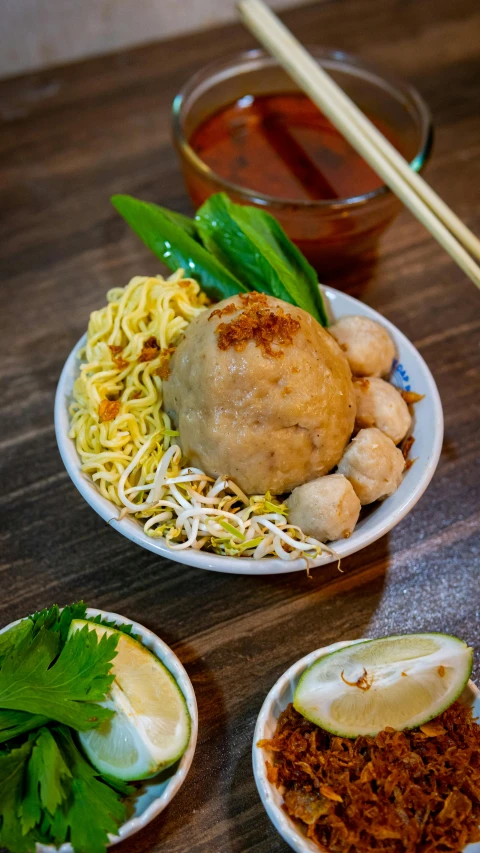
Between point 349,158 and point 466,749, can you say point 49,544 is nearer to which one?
point 466,749

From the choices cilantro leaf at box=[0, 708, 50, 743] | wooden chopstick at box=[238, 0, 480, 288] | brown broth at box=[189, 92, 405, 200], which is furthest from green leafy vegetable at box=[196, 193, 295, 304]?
cilantro leaf at box=[0, 708, 50, 743]

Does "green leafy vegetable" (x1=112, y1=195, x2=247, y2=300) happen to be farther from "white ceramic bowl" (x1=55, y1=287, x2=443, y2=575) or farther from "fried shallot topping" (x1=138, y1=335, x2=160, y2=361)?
"white ceramic bowl" (x1=55, y1=287, x2=443, y2=575)

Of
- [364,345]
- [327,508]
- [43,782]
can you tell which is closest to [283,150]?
[364,345]

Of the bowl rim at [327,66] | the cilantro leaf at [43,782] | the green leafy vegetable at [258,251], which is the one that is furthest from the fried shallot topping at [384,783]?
the bowl rim at [327,66]

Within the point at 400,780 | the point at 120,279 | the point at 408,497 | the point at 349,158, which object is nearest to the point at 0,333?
the point at 120,279

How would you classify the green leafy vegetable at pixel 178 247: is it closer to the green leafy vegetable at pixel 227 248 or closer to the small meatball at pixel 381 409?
the green leafy vegetable at pixel 227 248

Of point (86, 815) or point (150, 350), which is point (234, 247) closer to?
point (150, 350)
